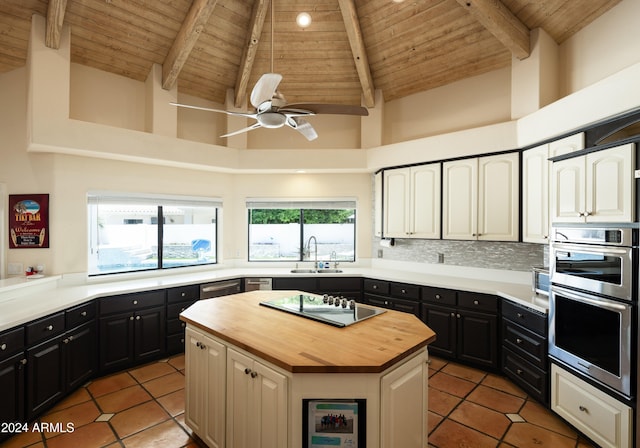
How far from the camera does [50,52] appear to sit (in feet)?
10.9

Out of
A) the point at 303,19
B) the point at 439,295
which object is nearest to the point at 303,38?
the point at 303,19

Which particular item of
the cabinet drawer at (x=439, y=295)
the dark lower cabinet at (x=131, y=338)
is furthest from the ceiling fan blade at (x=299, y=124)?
the dark lower cabinet at (x=131, y=338)

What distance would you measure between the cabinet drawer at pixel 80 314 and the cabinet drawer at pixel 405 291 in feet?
11.0

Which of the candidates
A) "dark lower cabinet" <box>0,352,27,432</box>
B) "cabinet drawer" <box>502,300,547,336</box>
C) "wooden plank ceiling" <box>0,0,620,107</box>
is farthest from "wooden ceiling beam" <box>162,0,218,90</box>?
"cabinet drawer" <box>502,300,547,336</box>

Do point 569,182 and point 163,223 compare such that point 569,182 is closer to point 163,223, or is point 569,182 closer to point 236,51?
point 236,51

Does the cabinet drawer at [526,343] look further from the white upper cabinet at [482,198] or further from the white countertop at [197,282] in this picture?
the white upper cabinet at [482,198]

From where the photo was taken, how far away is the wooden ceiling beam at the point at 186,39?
3.38 m

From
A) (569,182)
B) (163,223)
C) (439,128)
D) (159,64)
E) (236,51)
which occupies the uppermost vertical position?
(236,51)

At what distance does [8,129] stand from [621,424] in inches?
239

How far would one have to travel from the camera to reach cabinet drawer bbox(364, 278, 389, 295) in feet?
13.9

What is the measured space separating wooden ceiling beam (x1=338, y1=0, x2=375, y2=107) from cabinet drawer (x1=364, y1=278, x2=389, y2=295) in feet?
8.54

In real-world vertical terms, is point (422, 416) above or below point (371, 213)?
below

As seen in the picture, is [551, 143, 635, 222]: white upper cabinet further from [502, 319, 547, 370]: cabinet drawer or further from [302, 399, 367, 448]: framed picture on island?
[302, 399, 367, 448]: framed picture on island

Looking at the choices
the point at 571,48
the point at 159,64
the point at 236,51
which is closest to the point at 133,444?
the point at 159,64
